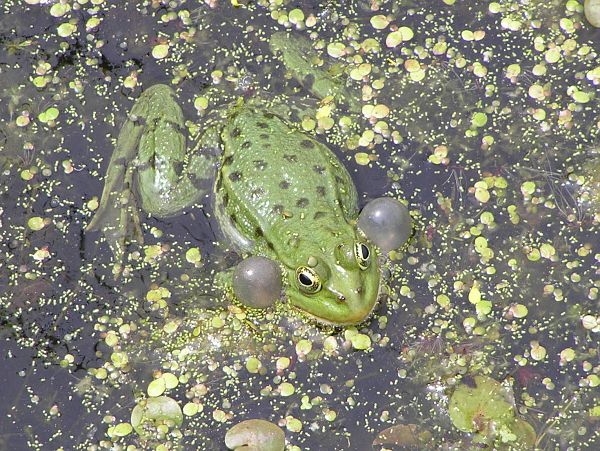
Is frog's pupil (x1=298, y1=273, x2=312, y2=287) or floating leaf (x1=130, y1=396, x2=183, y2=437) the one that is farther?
floating leaf (x1=130, y1=396, x2=183, y2=437)

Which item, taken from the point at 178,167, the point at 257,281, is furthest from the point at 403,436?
the point at 178,167

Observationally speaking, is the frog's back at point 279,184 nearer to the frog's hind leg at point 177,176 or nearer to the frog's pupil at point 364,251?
the frog's hind leg at point 177,176

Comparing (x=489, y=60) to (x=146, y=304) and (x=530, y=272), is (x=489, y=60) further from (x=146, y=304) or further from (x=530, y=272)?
(x=146, y=304)

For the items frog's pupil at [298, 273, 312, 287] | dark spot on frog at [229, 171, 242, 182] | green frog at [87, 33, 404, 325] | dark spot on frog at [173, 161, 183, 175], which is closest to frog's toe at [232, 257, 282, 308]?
green frog at [87, 33, 404, 325]

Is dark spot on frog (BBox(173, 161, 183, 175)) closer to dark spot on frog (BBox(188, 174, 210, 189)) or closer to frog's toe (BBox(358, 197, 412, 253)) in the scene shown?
dark spot on frog (BBox(188, 174, 210, 189))

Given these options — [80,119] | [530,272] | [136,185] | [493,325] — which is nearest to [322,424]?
[493,325]

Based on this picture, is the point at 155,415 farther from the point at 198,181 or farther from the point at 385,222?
the point at 385,222
